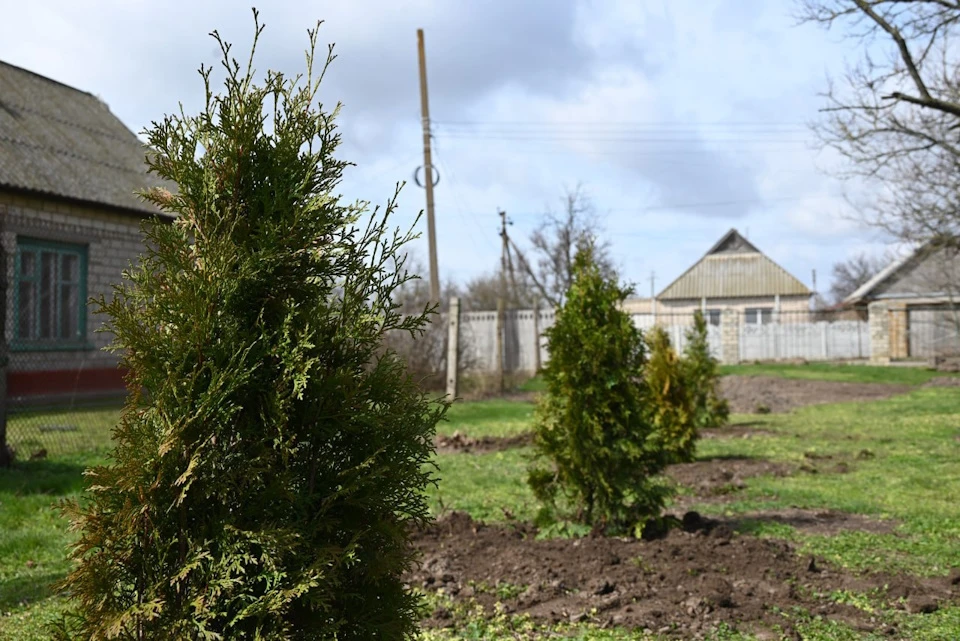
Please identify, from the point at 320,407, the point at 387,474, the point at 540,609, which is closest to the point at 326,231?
the point at 320,407

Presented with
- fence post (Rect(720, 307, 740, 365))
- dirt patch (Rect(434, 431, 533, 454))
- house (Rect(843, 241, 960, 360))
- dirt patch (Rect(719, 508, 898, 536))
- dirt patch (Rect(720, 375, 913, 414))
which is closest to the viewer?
dirt patch (Rect(719, 508, 898, 536))

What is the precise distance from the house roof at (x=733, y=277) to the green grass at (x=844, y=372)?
22192mm

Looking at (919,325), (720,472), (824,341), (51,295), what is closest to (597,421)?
(720,472)

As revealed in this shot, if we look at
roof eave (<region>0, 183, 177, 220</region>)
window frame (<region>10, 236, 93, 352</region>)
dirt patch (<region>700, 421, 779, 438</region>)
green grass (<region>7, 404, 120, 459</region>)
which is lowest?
dirt patch (<region>700, 421, 779, 438</region>)

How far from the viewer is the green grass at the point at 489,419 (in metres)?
15.0

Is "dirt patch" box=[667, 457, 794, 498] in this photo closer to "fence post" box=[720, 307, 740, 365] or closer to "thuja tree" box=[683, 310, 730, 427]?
"thuja tree" box=[683, 310, 730, 427]

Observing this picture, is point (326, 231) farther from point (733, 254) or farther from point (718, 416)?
point (733, 254)

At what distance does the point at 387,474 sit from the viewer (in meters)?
3.04

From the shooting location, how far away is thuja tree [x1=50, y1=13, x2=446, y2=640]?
2.75 meters

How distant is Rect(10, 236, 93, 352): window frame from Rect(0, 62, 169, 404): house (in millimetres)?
19

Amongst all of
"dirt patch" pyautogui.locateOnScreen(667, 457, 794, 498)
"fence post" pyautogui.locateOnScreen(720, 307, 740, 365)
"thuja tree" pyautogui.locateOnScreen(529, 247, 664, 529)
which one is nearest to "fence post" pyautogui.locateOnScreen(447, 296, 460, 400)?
"dirt patch" pyautogui.locateOnScreen(667, 457, 794, 498)

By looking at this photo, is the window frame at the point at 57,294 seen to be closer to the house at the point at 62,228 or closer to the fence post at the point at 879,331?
the house at the point at 62,228

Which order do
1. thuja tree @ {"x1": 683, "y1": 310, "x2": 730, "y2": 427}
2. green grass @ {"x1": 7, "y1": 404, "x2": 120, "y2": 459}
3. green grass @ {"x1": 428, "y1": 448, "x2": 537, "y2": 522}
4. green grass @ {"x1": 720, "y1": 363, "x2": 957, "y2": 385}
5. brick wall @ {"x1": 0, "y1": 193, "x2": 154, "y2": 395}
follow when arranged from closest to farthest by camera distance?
green grass @ {"x1": 428, "y1": 448, "x2": 537, "y2": 522} < green grass @ {"x1": 7, "y1": 404, "x2": 120, "y2": 459} < brick wall @ {"x1": 0, "y1": 193, "x2": 154, "y2": 395} < thuja tree @ {"x1": 683, "y1": 310, "x2": 730, "y2": 427} < green grass @ {"x1": 720, "y1": 363, "x2": 957, "y2": 385}

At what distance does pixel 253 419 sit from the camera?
9.51 feet
